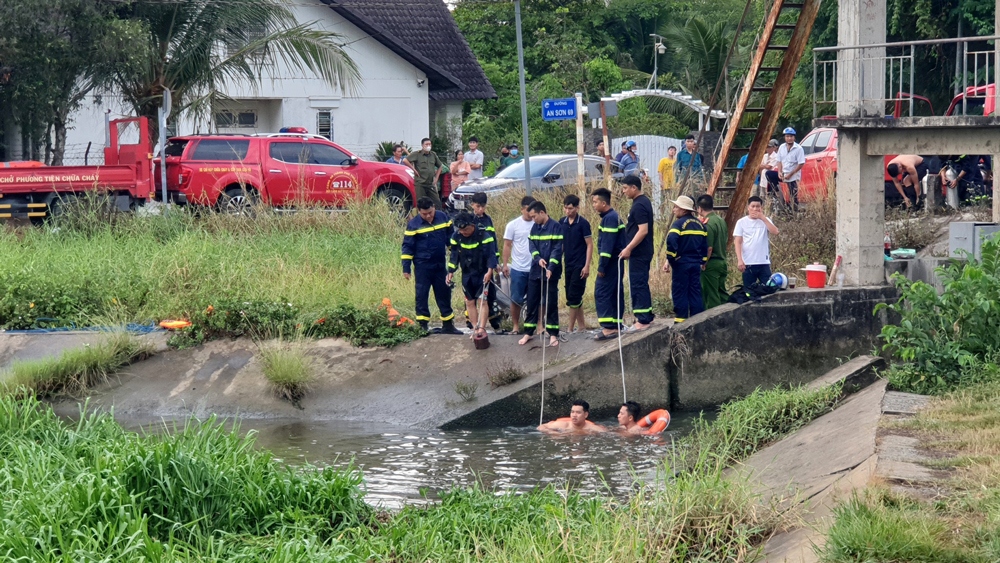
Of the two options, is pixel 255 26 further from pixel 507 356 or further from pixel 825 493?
pixel 825 493

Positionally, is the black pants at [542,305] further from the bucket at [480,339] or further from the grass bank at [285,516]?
the grass bank at [285,516]

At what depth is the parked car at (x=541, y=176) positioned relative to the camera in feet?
69.6

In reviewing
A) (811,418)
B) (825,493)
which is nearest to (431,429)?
(811,418)

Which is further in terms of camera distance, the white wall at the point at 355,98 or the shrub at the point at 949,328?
the white wall at the point at 355,98

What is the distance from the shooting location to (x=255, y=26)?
22859 mm

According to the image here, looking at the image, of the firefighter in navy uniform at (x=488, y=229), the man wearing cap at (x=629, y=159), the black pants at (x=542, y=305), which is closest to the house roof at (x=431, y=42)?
the man wearing cap at (x=629, y=159)

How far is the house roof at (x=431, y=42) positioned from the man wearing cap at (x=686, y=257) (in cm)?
1854

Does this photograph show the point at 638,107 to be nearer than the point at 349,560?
No

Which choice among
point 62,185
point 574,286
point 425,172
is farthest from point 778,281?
point 62,185

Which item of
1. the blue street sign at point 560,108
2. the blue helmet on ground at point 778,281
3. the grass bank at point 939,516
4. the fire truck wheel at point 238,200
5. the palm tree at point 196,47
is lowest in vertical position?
the grass bank at point 939,516

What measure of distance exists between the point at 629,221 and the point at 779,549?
22.4ft

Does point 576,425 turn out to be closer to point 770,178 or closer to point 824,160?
point 770,178

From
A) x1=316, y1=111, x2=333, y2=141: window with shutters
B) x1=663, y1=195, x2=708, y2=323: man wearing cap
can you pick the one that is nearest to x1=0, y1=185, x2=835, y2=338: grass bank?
x1=663, y1=195, x2=708, y2=323: man wearing cap

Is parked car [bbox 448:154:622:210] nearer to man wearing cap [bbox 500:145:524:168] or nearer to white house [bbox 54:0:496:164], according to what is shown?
man wearing cap [bbox 500:145:524:168]
